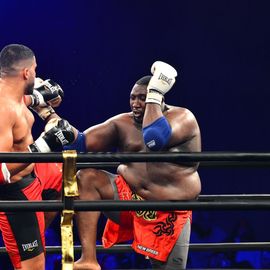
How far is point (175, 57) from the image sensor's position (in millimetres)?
4691

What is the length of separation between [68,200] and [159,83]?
2.57 feet

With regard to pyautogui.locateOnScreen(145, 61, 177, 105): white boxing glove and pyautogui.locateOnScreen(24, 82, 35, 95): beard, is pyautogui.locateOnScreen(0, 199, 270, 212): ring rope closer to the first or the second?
pyautogui.locateOnScreen(145, 61, 177, 105): white boxing glove

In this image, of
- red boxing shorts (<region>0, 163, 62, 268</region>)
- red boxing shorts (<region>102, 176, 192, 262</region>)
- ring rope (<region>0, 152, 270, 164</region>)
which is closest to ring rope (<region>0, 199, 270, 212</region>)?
ring rope (<region>0, 152, 270, 164</region>)

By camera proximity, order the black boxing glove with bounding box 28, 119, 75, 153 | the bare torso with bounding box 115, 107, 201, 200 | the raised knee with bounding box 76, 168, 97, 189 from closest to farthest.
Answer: the black boxing glove with bounding box 28, 119, 75, 153 < the raised knee with bounding box 76, 168, 97, 189 < the bare torso with bounding box 115, 107, 201, 200

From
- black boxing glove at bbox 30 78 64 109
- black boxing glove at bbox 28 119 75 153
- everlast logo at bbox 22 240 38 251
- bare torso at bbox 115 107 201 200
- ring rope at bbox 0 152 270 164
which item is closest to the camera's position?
ring rope at bbox 0 152 270 164

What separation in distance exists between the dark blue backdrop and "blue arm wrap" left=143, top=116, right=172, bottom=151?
207 centimetres

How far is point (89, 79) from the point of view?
468cm

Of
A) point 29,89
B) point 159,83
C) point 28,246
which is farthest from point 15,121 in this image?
point 159,83

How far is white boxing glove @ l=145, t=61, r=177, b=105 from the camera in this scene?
8.84 feet

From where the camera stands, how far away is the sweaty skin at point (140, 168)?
265 cm

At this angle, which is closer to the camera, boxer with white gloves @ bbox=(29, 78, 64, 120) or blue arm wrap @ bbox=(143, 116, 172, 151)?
blue arm wrap @ bbox=(143, 116, 172, 151)

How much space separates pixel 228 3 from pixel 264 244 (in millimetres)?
2444

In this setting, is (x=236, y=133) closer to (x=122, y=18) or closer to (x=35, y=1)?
(x=122, y=18)

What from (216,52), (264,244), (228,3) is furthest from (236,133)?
(264,244)
